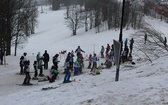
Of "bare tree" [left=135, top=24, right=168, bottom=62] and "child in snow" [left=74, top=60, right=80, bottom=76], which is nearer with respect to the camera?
"bare tree" [left=135, top=24, right=168, bottom=62]

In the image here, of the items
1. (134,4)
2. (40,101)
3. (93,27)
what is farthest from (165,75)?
(93,27)

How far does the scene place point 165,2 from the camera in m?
11.6

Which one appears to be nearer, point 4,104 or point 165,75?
point 165,75

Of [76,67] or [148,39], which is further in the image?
[76,67]

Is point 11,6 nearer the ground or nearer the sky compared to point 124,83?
nearer the sky

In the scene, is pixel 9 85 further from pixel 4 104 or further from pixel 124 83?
pixel 124 83

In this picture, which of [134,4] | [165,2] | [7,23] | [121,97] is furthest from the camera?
[134,4]

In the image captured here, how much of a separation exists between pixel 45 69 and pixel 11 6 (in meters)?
17.7

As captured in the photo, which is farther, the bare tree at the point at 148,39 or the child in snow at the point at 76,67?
the child in snow at the point at 76,67

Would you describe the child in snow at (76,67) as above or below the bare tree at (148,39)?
below

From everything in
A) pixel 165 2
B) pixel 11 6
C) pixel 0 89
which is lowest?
pixel 0 89

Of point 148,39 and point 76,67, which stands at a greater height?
point 148,39

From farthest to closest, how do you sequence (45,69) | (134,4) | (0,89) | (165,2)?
(134,4), (45,69), (0,89), (165,2)

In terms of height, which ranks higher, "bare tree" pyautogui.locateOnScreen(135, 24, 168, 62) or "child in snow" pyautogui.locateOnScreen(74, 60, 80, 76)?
"bare tree" pyautogui.locateOnScreen(135, 24, 168, 62)
